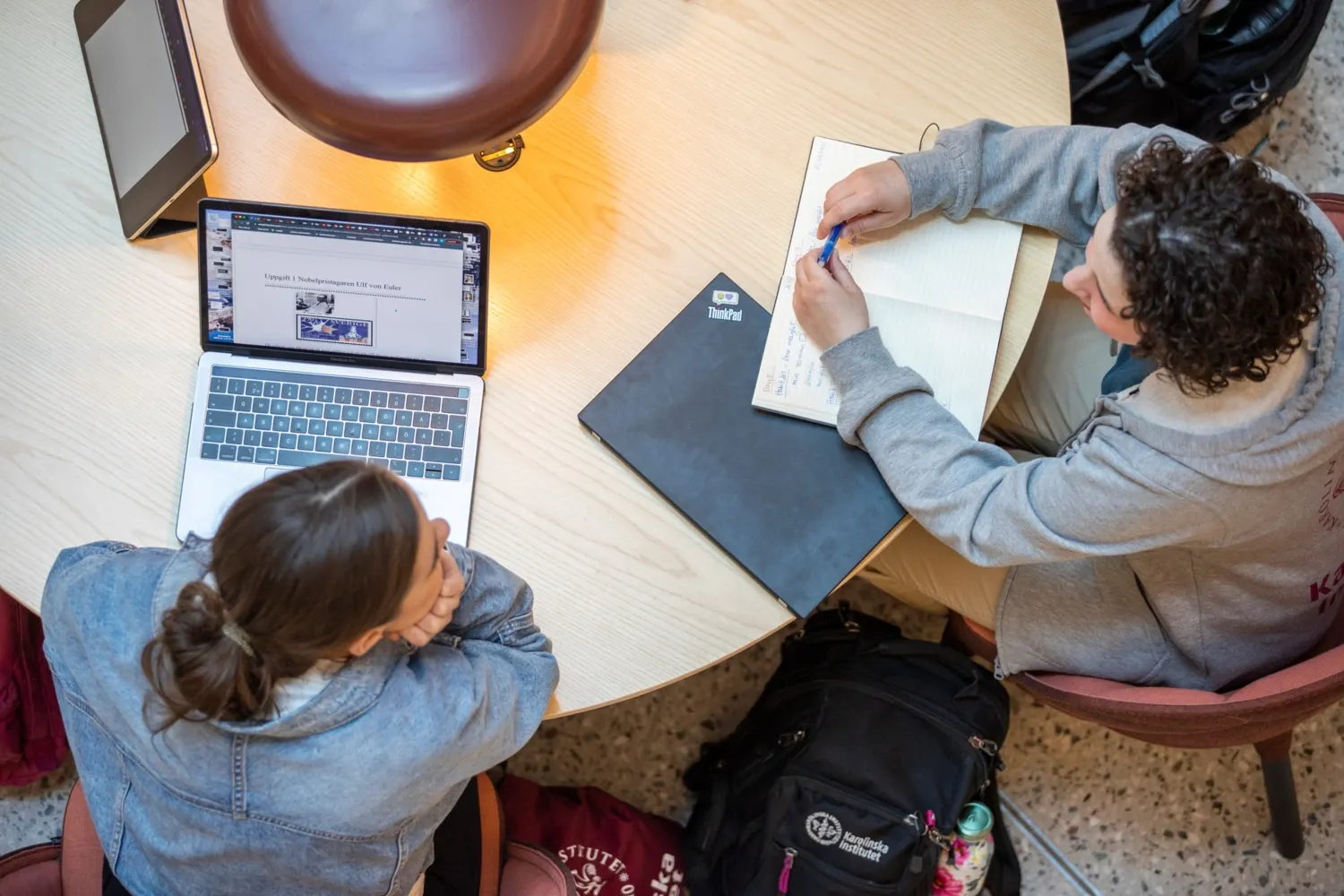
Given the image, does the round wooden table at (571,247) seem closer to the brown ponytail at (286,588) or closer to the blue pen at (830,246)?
the blue pen at (830,246)

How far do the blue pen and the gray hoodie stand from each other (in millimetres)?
88

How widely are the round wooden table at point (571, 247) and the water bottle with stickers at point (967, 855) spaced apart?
67 centimetres

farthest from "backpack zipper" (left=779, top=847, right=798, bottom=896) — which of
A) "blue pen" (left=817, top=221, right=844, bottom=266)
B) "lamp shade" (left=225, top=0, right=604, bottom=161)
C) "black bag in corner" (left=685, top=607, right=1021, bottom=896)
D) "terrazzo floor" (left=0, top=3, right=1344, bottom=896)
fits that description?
"lamp shade" (left=225, top=0, right=604, bottom=161)

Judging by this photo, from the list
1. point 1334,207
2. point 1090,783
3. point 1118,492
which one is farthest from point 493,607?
point 1090,783

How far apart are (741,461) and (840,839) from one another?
65 cm

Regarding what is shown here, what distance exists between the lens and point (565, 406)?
3.71 feet

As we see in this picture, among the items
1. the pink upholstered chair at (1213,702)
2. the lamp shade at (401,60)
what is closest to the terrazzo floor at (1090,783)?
the pink upholstered chair at (1213,702)

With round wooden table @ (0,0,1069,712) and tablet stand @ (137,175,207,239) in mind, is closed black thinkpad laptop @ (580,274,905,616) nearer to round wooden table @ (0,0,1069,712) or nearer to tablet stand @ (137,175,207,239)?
round wooden table @ (0,0,1069,712)

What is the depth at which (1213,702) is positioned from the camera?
42.0 inches

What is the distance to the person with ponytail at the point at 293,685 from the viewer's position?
2.74ft

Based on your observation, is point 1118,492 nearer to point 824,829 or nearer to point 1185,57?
point 824,829

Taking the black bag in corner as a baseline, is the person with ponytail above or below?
above

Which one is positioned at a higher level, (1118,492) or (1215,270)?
(1215,270)

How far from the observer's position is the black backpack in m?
1.57
